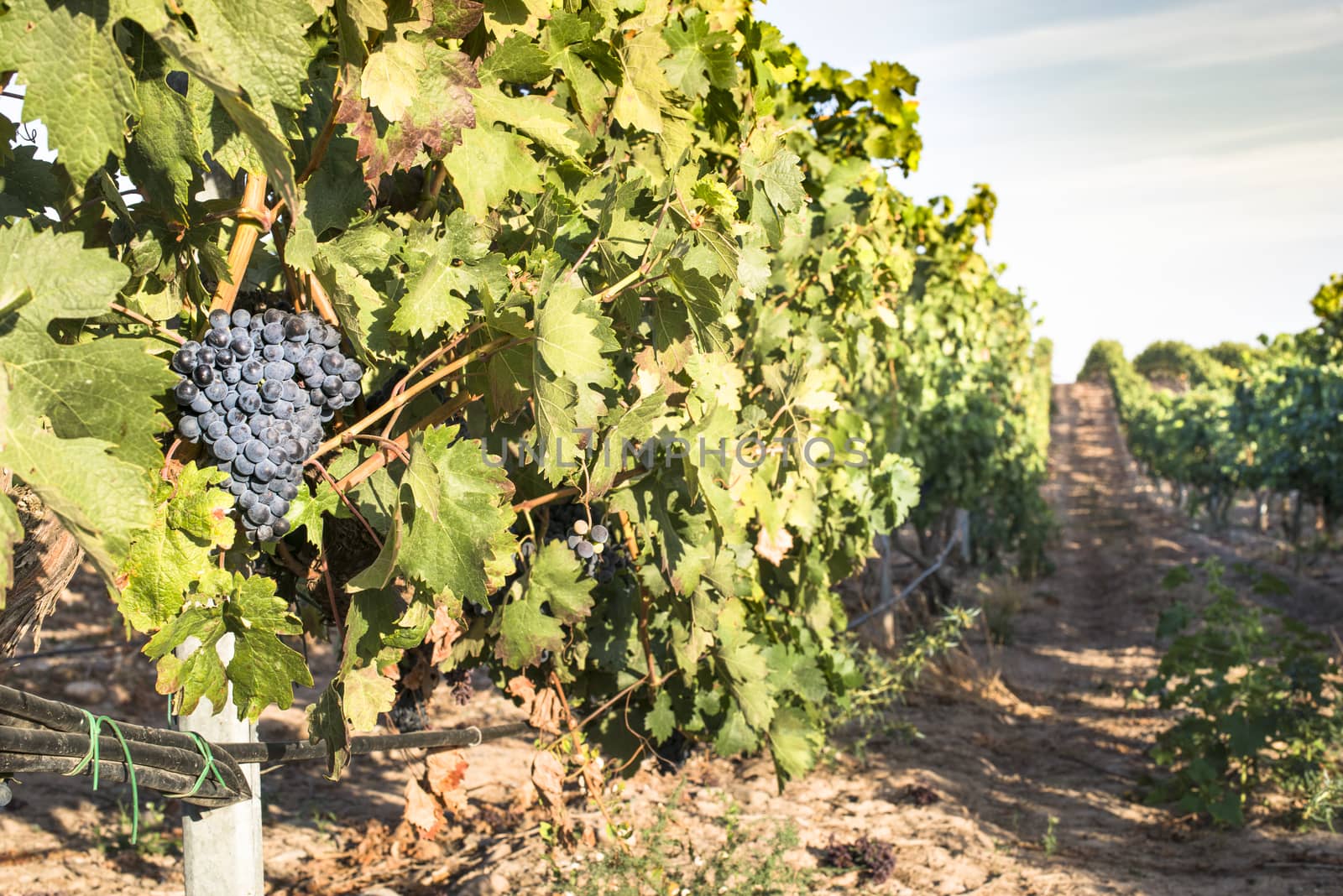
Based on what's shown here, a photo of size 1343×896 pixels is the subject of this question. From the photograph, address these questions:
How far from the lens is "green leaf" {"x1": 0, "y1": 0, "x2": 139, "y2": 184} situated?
910mm

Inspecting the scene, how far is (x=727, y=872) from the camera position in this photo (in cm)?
379

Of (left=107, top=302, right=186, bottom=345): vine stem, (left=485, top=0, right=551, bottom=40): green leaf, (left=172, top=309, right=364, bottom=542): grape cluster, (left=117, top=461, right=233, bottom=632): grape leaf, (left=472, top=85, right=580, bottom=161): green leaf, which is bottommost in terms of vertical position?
(left=117, top=461, right=233, bottom=632): grape leaf

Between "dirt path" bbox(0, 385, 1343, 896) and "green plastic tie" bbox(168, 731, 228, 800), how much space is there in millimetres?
1555

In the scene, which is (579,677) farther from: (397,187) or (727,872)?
(397,187)

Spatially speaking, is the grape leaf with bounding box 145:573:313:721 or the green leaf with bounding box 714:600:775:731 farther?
the green leaf with bounding box 714:600:775:731

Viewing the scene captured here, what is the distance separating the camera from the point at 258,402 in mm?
1281

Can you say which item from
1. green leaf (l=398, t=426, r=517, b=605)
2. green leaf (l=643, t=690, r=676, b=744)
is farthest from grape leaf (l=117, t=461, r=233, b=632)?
green leaf (l=643, t=690, r=676, b=744)

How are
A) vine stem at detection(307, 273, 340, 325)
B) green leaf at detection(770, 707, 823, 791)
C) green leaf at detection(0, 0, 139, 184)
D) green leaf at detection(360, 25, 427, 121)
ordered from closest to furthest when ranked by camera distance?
green leaf at detection(0, 0, 139, 184), green leaf at detection(360, 25, 427, 121), vine stem at detection(307, 273, 340, 325), green leaf at detection(770, 707, 823, 791)

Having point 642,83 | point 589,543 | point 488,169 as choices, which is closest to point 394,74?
point 488,169

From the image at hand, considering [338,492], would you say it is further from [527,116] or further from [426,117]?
Answer: [527,116]

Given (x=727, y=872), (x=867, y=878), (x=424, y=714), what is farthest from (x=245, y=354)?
(x=867, y=878)

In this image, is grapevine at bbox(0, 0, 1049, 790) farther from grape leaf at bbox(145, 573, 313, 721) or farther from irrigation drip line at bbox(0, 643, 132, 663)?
irrigation drip line at bbox(0, 643, 132, 663)

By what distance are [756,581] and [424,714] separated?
0.99m

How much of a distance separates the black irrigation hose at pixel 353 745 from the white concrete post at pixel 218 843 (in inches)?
1.8
